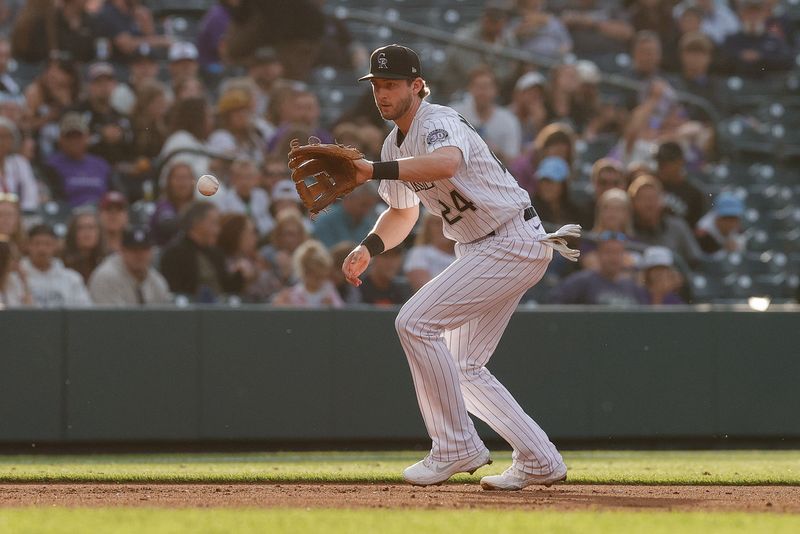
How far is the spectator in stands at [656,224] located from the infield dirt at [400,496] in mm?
4750

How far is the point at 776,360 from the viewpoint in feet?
32.9

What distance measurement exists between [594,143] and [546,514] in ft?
28.2

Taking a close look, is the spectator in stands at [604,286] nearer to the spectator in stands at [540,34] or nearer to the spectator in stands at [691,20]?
the spectator in stands at [540,34]

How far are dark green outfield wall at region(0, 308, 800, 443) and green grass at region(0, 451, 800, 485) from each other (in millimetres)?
225

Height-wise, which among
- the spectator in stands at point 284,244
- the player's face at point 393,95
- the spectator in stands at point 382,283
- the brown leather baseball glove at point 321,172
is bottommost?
the spectator in stands at point 382,283

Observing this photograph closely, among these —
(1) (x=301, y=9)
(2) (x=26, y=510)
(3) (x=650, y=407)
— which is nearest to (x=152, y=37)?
(1) (x=301, y=9)

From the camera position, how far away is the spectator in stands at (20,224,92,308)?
956 cm

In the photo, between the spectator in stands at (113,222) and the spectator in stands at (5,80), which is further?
the spectator in stands at (5,80)

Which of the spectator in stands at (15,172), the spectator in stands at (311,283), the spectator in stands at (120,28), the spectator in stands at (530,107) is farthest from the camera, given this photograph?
the spectator in stands at (120,28)

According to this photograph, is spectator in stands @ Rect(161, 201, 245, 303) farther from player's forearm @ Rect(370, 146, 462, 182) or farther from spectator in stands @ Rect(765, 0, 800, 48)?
spectator in stands @ Rect(765, 0, 800, 48)

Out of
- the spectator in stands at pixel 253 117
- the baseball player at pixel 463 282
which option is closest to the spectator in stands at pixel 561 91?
the spectator in stands at pixel 253 117

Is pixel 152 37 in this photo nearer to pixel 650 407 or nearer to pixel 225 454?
pixel 225 454

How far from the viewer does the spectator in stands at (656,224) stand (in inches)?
440

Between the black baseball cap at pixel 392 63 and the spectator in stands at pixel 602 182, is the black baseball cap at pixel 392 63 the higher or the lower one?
the higher one
